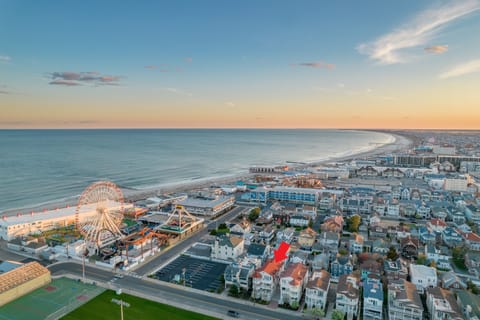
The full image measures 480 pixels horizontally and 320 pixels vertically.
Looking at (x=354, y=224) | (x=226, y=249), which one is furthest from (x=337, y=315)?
(x=354, y=224)

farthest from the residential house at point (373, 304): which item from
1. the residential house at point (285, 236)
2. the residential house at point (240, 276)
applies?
the residential house at point (285, 236)

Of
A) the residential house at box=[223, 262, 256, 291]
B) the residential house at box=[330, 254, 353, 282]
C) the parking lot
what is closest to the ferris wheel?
the parking lot

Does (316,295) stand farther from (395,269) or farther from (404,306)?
(395,269)

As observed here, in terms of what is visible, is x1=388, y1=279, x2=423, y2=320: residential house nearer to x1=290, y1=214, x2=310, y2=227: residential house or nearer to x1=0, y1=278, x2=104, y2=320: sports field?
x1=290, y1=214, x2=310, y2=227: residential house

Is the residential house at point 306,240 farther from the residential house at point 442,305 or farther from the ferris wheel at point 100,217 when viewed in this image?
the ferris wheel at point 100,217

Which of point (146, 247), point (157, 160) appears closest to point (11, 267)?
point (146, 247)

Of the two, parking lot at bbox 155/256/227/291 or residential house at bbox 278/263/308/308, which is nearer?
residential house at bbox 278/263/308/308

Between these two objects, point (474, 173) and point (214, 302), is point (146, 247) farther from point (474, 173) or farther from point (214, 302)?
point (474, 173)
